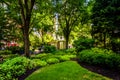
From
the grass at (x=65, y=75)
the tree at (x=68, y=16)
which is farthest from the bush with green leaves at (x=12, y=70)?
the tree at (x=68, y=16)

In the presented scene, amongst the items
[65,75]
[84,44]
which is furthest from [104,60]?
[84,44]

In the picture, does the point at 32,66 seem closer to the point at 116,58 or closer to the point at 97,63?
the point at 97,63

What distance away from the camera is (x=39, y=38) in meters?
45.3

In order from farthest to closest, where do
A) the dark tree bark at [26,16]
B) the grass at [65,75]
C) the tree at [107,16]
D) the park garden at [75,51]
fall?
the dark tree bark at [26,16] → the tree at [107,16] → the park garden at [75,51] → the grass at [65,75]

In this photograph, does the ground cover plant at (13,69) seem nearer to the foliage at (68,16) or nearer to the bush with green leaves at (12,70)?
the bush with green leaves at (12,70)

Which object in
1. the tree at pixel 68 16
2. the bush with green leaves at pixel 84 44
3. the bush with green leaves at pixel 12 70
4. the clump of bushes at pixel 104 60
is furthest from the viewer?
the tree at pixel 68 16

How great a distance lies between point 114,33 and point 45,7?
783cm

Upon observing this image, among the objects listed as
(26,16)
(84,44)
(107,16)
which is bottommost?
(84,44)

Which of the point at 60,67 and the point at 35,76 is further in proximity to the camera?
the point at 60,67

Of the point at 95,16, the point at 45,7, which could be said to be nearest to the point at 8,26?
the point at 45,7

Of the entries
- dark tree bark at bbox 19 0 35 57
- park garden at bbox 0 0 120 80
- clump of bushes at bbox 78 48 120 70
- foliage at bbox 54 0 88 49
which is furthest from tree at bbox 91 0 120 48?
foliage at bbox 54 0 88 49

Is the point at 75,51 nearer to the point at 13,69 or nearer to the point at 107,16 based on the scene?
the point at 107,16

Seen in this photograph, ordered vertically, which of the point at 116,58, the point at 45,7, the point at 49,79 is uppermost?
the point at 45,7

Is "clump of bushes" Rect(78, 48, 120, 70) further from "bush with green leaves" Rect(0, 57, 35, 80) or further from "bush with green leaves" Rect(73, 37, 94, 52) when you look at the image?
"bush with green leaves" Rect(73, 37, 94, 52)
